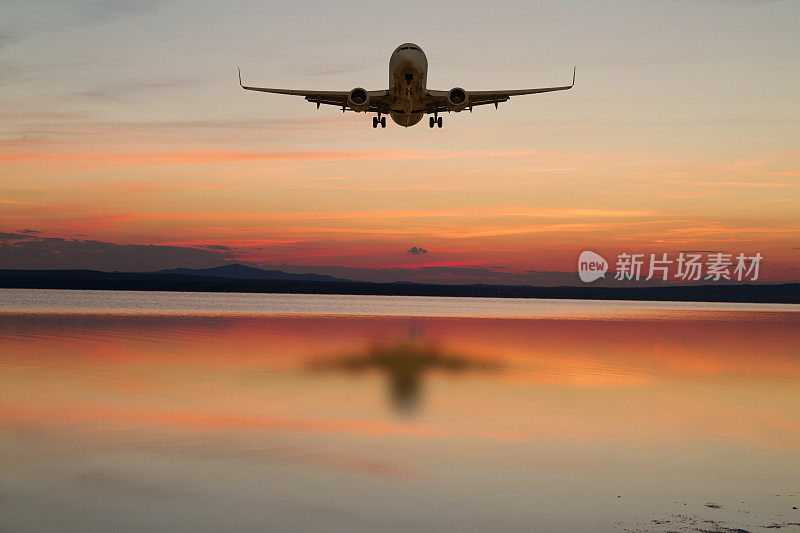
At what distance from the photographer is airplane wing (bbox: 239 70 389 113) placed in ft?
165

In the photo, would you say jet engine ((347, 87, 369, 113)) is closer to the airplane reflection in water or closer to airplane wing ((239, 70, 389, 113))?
airplane wing ((239, 70, 389, 113))

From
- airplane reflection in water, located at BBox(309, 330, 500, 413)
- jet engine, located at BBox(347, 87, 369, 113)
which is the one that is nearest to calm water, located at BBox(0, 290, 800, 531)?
airplane reflection in water, located at BBox(309, 330, 500, 413)

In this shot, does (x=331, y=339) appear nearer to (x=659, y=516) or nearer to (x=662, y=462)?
(x=662, y=462)

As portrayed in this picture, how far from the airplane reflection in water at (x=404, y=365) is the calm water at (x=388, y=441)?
211 mm

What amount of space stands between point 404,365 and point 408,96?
15543 mm

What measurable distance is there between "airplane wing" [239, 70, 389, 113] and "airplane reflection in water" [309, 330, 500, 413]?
1494 cm

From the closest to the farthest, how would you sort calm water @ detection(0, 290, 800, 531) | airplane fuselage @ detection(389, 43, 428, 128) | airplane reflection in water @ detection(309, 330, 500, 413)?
calm water @ detection(0, 290, 800, 531)
airplane reflection in water @ detection(309, 330, 500, 413)
airplane fuselage @ detection(389, 43, 428, 128)

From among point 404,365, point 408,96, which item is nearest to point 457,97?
point 408,96

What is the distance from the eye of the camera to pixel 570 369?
4344cm

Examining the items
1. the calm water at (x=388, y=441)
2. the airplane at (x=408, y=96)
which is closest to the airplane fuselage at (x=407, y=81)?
the airplane at (x=408, y=96)

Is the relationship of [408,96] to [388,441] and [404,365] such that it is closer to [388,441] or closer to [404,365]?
[404,365]

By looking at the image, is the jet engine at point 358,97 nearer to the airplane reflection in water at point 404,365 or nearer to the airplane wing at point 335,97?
the airplane wing at point 335,97

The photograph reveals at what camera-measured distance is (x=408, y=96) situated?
48.7 metres

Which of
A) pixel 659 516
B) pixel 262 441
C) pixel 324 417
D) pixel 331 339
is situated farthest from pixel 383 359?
pixel 659 516
